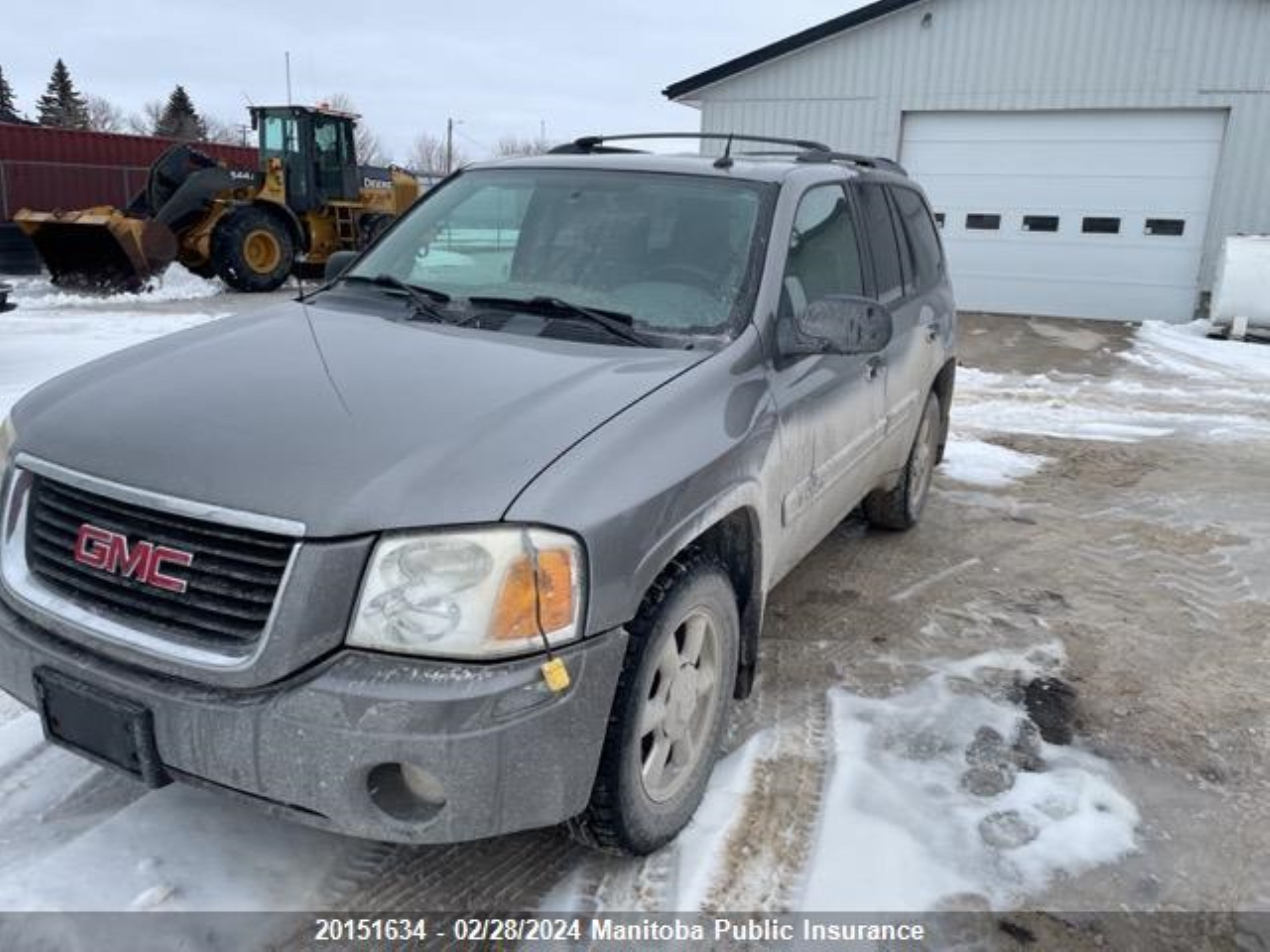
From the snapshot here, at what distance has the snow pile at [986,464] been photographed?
6.75 m

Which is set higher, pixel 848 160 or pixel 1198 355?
pixel 848 160

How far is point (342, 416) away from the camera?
7.86ft

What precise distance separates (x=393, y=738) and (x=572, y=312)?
1552mm

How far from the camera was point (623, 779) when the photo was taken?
238cm

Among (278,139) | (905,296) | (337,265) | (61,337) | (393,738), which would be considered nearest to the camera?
(393,738)

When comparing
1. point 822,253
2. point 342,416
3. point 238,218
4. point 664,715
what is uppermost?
point 822,253

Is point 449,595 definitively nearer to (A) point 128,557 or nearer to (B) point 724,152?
(A) point 128,557

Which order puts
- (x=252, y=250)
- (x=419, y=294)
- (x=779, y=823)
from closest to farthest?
(x=779, y=823) → (x=419, y=294) → (x=252, y=250)

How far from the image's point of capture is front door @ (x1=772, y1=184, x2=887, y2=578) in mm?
3234

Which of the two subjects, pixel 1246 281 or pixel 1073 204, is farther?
pixel 1073 204

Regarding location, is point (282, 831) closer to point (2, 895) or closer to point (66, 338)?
point (2, 895)

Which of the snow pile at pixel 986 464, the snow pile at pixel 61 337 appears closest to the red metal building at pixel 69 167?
the snow pile at pixel 61 337

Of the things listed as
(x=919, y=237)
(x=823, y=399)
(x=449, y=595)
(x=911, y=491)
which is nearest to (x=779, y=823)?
(x=449, y=595)

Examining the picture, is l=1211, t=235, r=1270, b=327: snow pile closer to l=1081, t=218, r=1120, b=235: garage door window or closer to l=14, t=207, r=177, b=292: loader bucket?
l=1081, t=218, r=1120, b=235: garage door window
